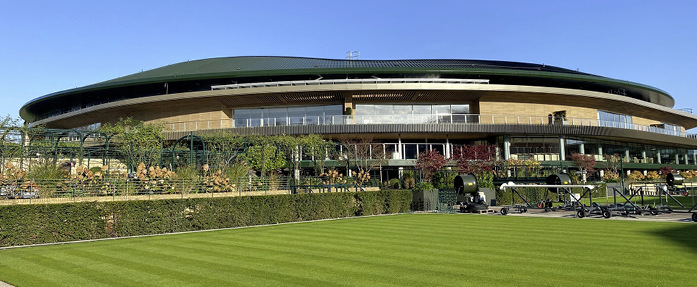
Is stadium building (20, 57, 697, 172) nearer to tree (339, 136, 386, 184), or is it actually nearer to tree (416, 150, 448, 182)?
tree (339, 136, 386, 184)

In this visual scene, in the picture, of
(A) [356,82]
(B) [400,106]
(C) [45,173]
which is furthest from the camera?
(B) [400,106]

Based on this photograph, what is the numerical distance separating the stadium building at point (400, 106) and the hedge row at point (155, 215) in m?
22.2

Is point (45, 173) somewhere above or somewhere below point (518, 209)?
above

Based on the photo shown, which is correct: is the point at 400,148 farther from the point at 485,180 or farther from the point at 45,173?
the point at 45,173

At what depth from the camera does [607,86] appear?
5766 centimetres

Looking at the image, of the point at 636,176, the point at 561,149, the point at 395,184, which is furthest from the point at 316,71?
the point at 636,176

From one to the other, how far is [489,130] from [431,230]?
105 ft

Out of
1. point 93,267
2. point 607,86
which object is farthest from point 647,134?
point 93,267

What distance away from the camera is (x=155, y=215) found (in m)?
17.4

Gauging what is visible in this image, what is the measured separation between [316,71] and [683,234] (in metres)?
40.2

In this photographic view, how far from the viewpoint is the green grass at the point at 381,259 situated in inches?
332

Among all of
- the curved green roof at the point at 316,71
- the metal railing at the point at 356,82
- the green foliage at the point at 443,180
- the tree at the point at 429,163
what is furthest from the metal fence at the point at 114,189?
the curved green roof at the point at 316,71

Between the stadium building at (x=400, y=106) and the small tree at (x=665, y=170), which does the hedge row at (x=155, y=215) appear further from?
the small tree at (x=665, y=170)

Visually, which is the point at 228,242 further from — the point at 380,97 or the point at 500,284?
the point at 380,97
